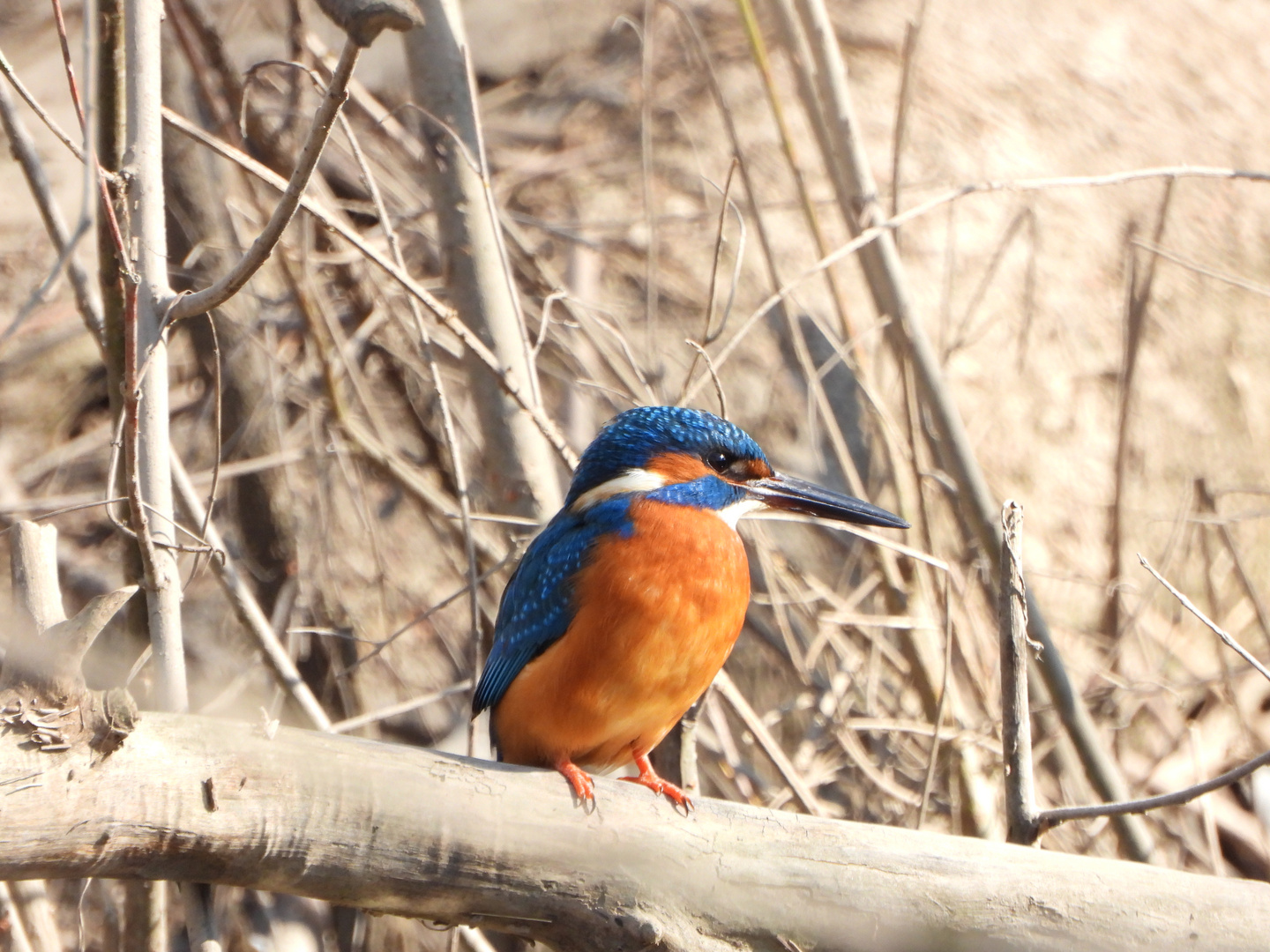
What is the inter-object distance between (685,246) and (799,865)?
280 centimetres

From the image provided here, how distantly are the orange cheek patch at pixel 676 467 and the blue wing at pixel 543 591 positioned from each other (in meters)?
0.14

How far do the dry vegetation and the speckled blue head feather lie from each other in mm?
150

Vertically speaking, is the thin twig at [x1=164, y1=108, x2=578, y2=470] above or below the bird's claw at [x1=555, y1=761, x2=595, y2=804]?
above

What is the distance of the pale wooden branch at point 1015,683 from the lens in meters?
1.79

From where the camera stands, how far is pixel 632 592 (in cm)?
219

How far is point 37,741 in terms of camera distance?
4.59 ft

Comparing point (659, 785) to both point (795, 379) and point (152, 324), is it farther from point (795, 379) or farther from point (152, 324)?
point (795, 379)

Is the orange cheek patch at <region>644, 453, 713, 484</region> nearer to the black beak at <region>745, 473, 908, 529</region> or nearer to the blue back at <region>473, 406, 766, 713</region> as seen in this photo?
the blue back at <region>473, 406, 766, 713</region>

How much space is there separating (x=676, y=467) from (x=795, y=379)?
1.47 metres

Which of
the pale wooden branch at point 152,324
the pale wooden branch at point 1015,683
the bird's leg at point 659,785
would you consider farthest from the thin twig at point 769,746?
the pale wooden branch at point 152,324

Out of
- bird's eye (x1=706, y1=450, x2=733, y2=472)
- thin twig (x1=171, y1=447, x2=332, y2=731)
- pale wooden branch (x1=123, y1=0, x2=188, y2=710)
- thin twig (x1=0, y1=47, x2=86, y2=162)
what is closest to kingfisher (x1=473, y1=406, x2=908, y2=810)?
bird's eye (x1=706, y1=450, x2=733, y2=472)

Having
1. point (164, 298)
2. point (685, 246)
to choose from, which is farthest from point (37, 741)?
point (685, 246)

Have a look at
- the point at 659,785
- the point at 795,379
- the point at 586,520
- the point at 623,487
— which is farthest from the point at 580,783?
the point at 795,379

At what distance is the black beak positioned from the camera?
99.1 inches
